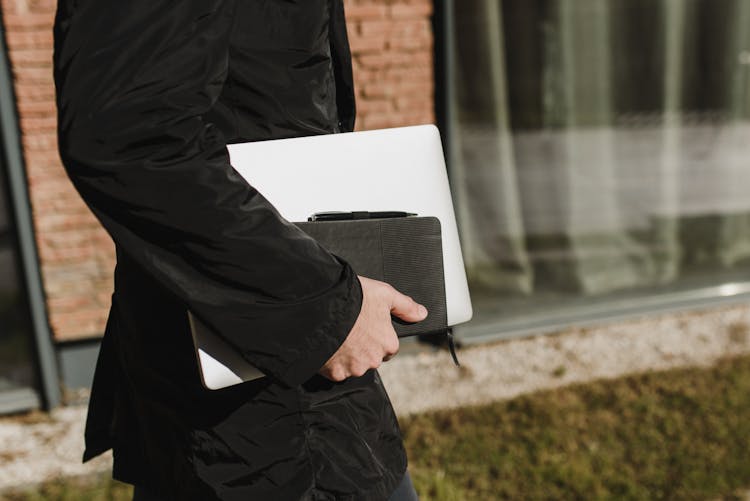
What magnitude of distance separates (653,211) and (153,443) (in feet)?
13.3

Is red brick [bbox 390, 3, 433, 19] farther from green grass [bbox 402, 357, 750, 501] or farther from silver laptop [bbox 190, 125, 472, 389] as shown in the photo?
silver laptop [bbox 190, 125, 472, 389]

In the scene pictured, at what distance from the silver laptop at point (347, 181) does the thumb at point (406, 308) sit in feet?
0.28

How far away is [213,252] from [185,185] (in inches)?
3.5

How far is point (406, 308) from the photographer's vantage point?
3.79 feet

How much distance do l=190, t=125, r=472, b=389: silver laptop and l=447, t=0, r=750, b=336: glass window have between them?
291 cm

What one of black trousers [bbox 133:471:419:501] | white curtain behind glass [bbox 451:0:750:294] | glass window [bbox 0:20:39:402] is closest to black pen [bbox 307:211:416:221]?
black trousers [bbox 133:471:419:501]

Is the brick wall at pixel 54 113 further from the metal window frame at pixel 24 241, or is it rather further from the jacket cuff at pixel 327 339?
the jacket cuff at pixel 327 339

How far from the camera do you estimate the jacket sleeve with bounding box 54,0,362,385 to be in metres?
0.90

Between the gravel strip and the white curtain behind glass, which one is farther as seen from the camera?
the white curtain behind glass

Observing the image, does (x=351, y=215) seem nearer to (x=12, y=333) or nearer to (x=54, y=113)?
(x=54, y=113)

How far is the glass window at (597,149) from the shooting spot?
4.25 meters

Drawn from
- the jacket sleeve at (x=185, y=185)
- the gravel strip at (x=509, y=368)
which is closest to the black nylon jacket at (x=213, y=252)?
the jacket sleeve at (x=185, y=185)

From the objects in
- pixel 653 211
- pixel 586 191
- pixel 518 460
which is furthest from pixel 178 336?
→ pixel 653 211

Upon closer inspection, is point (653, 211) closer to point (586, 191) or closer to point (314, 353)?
point (586, 191)
